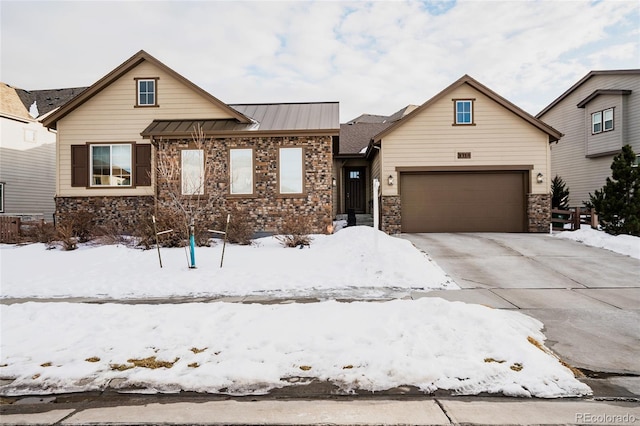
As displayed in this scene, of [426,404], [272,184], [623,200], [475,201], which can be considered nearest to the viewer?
[426,404]

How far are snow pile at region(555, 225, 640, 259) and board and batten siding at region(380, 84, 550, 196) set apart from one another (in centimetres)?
267

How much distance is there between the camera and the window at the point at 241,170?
14.6 m

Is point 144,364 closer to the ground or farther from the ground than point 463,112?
closer to the ground

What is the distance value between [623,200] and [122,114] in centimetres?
1891

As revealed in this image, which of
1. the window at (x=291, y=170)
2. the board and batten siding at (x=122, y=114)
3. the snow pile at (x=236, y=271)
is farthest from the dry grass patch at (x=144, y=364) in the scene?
the board and batten siding at (x=122, y=114)

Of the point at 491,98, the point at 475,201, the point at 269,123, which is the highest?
the point at 491,98

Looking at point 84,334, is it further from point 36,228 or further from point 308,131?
point 36,228

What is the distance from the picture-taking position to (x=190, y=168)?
1461 cm

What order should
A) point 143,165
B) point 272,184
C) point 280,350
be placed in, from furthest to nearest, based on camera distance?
point 143,165, point 272,184, point 280,350

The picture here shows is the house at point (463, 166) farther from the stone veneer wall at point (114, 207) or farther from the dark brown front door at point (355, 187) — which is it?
the stone veneer wall at point (114, 207)

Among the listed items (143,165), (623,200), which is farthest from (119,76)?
(623,200)

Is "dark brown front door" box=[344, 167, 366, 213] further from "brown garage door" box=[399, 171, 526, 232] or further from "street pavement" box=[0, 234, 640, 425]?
"street pavement" box=[0, 234, 640, 425]

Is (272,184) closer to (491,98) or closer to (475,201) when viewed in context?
(475,201)

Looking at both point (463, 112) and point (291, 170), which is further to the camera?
point (463, 112)
